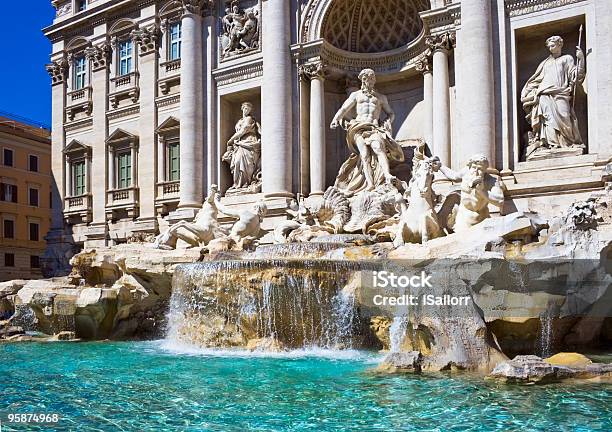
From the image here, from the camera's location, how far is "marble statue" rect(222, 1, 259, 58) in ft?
67.7

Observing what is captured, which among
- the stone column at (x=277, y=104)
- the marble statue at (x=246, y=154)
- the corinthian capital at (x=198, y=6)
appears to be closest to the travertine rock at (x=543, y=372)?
the stone column at (x=277, y=104)

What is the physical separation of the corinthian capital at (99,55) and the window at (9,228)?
17076 millimetres

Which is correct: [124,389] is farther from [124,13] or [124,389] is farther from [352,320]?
[124,13]

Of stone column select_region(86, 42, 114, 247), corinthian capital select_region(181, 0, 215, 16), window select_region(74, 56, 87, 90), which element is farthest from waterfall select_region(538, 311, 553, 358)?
window select_region(74, 56, 87, 90)

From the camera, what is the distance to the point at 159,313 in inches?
582

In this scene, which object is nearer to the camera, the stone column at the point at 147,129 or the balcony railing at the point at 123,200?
the stone column at the point at 147,129

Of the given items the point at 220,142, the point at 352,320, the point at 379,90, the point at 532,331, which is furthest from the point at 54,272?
the point at 532,331

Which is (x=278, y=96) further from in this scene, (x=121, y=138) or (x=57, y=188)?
(x=57, y=188)

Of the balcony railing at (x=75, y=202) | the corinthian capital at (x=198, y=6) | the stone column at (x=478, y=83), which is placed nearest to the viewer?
the stone column at (x=478, y=83)

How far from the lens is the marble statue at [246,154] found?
803 inches

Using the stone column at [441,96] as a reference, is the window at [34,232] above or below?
below

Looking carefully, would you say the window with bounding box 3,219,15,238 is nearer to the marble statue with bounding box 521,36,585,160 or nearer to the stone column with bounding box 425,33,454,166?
the stone column with bounding box 425,33,454,166

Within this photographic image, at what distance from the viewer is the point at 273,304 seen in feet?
37.2

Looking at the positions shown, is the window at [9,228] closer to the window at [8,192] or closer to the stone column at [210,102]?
the window at [8,192]
